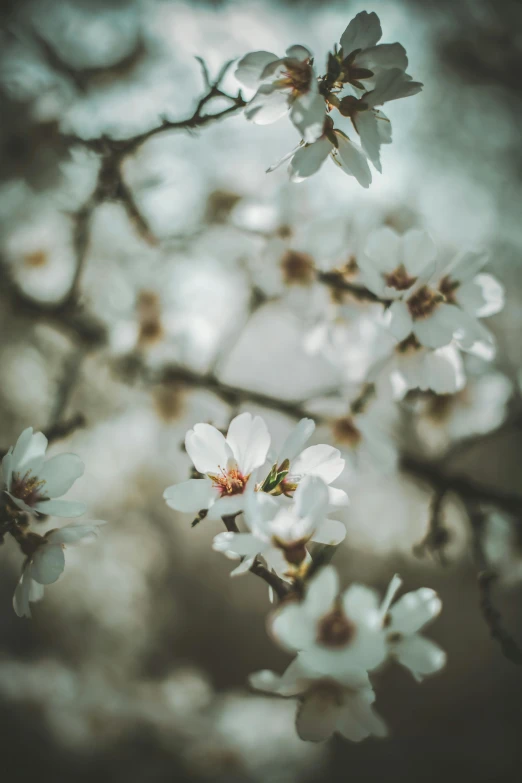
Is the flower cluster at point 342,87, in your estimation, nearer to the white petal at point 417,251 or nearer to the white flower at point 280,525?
the white petal at point 417,251

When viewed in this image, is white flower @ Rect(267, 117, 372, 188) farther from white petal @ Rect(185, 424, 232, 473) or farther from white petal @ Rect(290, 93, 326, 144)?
white petal @ Rect(185, 424, 232, 473)

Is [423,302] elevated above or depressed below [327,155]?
below

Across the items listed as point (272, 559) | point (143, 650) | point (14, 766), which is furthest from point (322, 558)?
point (14, 766)

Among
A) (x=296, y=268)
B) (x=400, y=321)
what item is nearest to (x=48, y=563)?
(x=400, y=321)

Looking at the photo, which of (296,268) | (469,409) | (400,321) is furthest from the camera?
(469,409)

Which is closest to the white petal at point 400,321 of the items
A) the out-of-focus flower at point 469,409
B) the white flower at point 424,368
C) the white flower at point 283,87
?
the white flower at point 424,368

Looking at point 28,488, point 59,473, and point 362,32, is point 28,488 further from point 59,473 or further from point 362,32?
point 362,32
